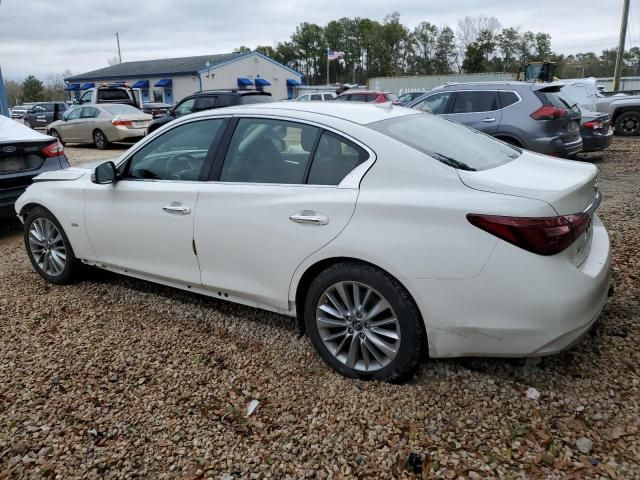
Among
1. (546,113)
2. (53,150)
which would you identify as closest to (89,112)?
(53,150)

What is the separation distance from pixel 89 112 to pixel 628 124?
54.0ft

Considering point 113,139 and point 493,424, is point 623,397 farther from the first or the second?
point 113,139

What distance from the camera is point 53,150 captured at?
6.49m

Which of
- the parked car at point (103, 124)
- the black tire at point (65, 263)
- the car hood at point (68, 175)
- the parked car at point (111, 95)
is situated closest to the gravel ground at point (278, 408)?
the black tire at point (65, 263)

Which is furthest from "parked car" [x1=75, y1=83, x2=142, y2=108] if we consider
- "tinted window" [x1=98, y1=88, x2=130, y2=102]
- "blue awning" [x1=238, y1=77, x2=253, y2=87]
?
"blue awning" [x1=238, y1=77, x2=253, y2=87]

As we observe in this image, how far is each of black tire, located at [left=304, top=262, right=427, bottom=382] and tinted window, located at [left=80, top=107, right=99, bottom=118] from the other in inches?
619

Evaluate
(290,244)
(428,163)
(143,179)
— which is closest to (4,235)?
(143,179)

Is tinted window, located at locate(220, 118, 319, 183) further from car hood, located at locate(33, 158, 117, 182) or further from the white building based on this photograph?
the white building

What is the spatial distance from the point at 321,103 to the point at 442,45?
81.7 metres

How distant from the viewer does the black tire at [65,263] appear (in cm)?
436

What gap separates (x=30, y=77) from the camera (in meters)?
65.2

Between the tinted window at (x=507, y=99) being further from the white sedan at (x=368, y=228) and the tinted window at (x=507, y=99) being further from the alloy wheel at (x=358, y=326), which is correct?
the alloy wheel at (x=358, y=326)

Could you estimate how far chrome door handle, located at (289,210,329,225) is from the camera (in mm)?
2803

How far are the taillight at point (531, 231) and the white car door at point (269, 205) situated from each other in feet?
2.35
